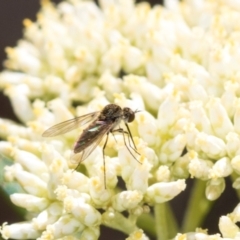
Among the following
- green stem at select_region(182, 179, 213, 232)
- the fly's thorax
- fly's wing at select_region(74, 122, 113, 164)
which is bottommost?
green stem at select_region(182, 179, 213, 232)

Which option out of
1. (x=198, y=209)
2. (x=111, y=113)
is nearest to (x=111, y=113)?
(x=111, y=113)

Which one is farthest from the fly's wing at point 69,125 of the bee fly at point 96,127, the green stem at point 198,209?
the green stem at point 198,209

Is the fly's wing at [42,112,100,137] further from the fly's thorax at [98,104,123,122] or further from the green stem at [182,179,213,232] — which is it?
the green stem at [182,179,213,232]

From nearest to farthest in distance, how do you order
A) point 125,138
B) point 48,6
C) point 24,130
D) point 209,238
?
point 209,238
point 125,138
point 24,130
point 48,6

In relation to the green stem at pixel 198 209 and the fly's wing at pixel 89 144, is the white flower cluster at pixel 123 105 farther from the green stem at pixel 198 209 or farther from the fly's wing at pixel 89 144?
the green stem at pixel 198 209

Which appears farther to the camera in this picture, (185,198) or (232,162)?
(185,198)

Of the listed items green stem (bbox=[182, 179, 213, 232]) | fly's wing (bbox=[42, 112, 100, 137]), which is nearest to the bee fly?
fly's wing (bbox=[42, 112, 100, 137])

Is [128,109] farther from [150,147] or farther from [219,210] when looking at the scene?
[219,210]

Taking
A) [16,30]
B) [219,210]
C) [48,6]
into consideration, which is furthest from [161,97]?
[16,30]
